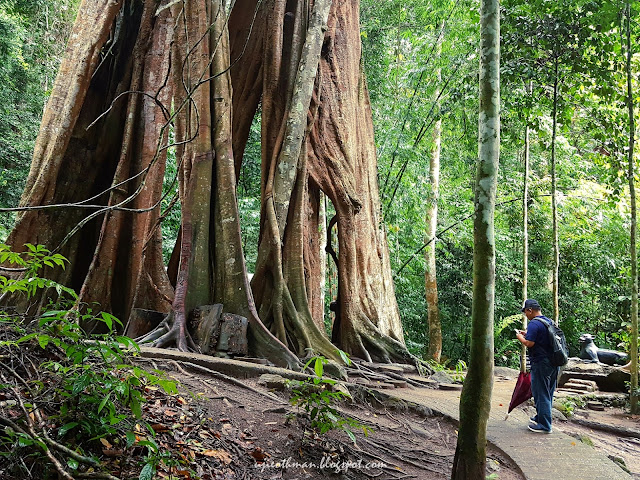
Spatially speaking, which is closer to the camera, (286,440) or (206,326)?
(286,440)

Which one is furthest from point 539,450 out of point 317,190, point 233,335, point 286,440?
point 317,190

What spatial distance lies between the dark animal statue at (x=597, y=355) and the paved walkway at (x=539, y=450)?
6569 mm

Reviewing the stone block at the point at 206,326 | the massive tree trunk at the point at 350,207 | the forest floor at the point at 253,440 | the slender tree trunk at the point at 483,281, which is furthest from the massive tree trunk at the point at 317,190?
the slender tree trunk at the point at 483,281

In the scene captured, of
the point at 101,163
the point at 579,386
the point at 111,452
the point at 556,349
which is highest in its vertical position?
the point at 101,163

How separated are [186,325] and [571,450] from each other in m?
3.66

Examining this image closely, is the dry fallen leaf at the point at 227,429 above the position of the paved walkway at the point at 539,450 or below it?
above

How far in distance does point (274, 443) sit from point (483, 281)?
5.10 feet

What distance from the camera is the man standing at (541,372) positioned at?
460 centimetres

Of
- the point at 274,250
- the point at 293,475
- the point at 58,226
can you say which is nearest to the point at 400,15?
the point at 274,250

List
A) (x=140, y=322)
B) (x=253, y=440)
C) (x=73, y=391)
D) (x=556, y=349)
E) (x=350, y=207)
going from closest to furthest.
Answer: (x=73, y=391) < (x=253, y=440) < (x=556, y=349) < (x=140, y=322) < (x=350, y=207)

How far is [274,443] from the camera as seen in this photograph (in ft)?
9.96

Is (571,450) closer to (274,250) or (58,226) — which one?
(274,250)

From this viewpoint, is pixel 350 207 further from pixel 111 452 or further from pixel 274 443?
pixel 111 452

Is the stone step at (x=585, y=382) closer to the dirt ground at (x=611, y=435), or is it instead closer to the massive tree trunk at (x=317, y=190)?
the dirt ground at (x=611, y=435)
